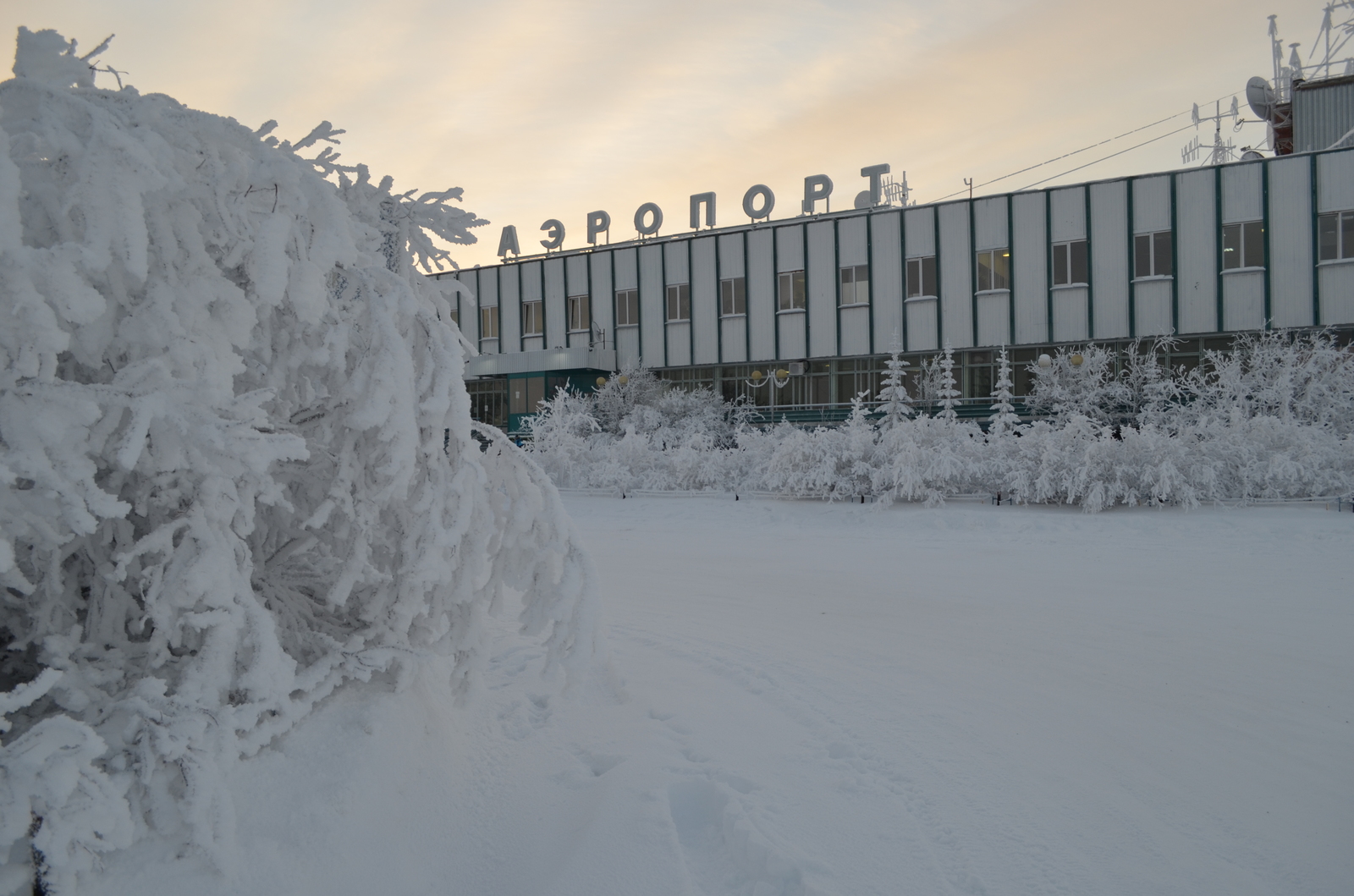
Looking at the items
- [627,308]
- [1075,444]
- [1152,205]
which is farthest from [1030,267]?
[627,308]

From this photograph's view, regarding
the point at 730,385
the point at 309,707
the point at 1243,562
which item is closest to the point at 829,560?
the point at 1243,562

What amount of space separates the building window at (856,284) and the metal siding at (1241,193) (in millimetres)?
11079

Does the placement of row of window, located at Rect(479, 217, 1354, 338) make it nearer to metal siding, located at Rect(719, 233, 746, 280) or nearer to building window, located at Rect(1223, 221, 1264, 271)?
building window, located at Rect(1223, 221, 1264, 271)

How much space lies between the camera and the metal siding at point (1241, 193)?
80.4 ft

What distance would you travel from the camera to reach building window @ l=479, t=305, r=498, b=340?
37.7 meters

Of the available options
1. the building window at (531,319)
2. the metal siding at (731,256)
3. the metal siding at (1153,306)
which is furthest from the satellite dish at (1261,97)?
the building window at (531,319)

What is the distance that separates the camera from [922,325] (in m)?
29.0

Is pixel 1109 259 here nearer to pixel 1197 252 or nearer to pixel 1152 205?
pixel 1152 205

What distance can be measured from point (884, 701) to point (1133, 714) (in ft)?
5.00

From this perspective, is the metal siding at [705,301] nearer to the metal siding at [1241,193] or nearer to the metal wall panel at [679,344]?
the metal wall panel at [679,344]

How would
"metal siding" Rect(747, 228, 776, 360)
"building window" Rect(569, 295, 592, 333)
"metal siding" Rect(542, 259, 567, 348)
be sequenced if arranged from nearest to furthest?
"metal siding" Rect(747, 228, 776, 360) → "building window" Rect(569, 295, 592, 333) → "metal siding" Rect(542, 259, 567, 348)

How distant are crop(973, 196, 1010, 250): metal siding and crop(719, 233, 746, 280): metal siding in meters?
8.77

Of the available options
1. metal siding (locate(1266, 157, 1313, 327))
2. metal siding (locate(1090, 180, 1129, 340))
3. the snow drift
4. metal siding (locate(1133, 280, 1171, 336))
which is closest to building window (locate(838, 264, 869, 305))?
the snow drift

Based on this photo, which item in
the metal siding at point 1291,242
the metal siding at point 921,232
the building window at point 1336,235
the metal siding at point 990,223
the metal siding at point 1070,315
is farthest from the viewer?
the metal siding at point 921,232
